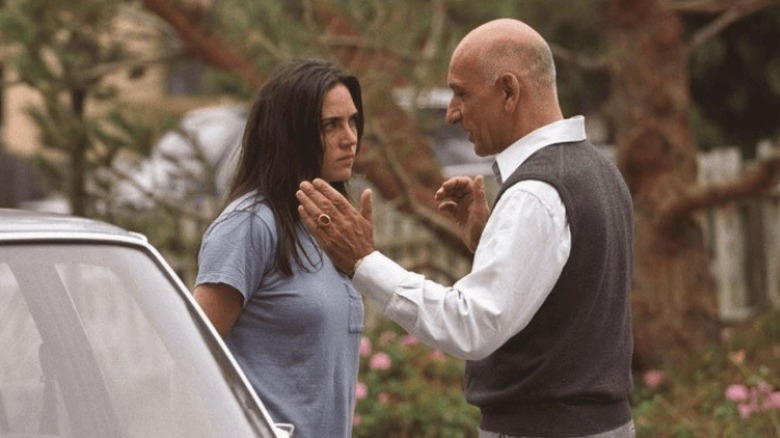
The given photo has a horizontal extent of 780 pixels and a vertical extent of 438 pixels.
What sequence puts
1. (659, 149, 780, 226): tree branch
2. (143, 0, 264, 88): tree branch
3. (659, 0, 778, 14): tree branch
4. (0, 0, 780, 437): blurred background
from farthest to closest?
(143, 0, 264, 88): tree branch → (659, 0, 778, 14): tree branch → (0, 0, 780, 437): blurred background → (659, 149, 780, 226): tree branch

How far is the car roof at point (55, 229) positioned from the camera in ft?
9.32

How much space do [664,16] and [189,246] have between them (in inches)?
106

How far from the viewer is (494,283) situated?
3.46 metres

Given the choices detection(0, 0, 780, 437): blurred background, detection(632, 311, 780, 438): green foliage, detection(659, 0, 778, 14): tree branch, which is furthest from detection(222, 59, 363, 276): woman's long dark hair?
detection(659, 0, 778, 14): tree branch

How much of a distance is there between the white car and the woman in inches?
30.0

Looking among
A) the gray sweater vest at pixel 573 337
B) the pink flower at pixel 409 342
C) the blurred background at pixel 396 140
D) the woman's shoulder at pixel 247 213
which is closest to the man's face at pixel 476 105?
the gray sweater vest at pixel 573 337

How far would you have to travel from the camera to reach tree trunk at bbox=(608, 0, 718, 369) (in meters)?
8.54

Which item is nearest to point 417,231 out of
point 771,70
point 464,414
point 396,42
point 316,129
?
point 396,42

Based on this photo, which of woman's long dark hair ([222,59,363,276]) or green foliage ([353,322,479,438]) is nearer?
woman's long dark hair ([222,59,363,276])

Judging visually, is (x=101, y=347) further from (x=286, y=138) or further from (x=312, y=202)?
(x=286, y=138)

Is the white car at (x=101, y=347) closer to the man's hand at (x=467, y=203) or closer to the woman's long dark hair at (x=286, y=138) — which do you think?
the woman's long dark hair at (x=286, y=138)

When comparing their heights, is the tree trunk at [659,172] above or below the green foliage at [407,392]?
above

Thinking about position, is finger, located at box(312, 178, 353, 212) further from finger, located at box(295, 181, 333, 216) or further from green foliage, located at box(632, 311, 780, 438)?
green foliage, located at box(632, 311, 780, 438)

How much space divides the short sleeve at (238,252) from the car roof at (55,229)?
2.14 feet
